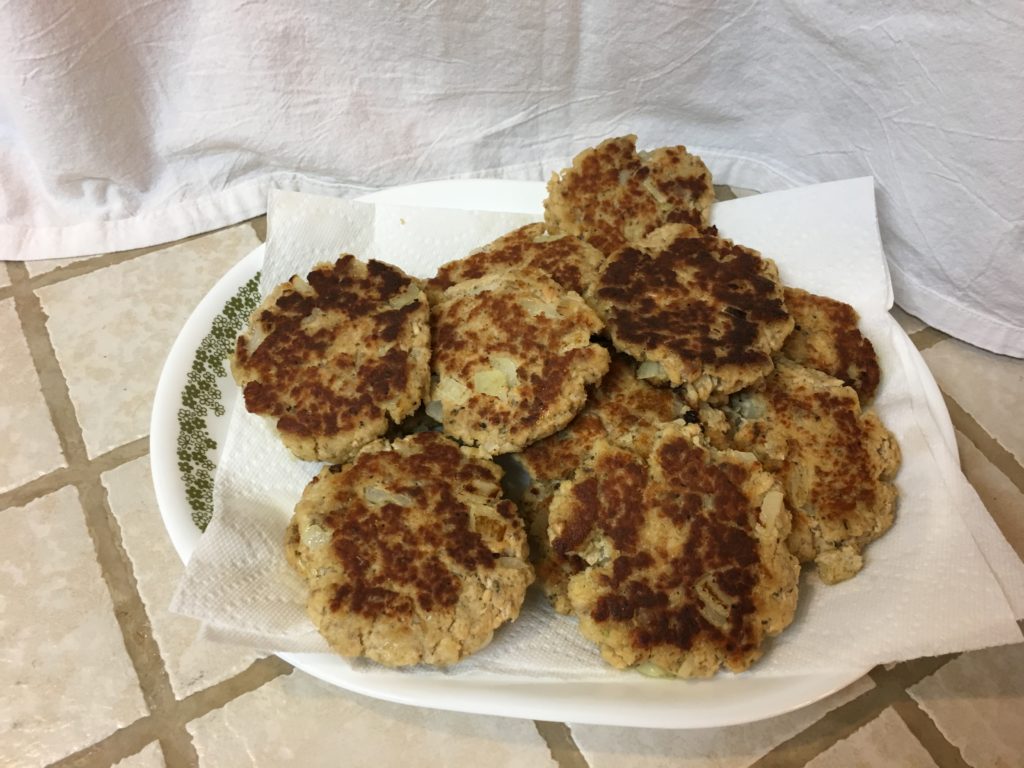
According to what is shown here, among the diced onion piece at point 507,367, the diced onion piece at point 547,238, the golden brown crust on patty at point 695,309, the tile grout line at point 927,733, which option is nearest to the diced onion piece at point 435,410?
the diced onion piece at point 507,367

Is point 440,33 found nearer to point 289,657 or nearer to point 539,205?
point 539,205

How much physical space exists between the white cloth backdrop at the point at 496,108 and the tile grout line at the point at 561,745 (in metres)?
1.48

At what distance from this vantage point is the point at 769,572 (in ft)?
4.49

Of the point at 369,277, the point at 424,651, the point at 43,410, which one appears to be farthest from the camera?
the point at 43,410

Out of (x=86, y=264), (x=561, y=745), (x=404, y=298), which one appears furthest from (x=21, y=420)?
(x=561, y=745)

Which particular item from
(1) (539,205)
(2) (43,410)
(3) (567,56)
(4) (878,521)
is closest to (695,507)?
(4) (878,521)

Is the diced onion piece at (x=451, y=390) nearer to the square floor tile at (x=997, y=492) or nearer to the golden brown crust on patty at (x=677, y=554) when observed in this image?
the golden brown crust on patty at (x=677, y=554)

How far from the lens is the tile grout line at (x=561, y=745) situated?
1487 mm

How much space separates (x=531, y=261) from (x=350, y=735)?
40.1 inches

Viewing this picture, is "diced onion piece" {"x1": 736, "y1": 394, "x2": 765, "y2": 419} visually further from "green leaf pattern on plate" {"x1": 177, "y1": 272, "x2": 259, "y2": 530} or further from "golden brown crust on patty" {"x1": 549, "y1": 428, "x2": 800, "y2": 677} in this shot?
"green leaf pattern on plate" {"x1": 177, "y1": 272, "x2": 259, "y2": 530}

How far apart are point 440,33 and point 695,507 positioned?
1.47m

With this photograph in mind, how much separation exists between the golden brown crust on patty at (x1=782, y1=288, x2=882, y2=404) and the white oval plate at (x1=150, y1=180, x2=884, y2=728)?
614 mm

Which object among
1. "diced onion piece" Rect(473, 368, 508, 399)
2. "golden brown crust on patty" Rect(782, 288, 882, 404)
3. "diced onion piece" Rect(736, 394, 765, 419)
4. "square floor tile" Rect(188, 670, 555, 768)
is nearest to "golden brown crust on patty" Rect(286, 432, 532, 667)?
"diced onion piece" Rect(473, 368, 508, 399)

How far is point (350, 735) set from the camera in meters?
1.51
